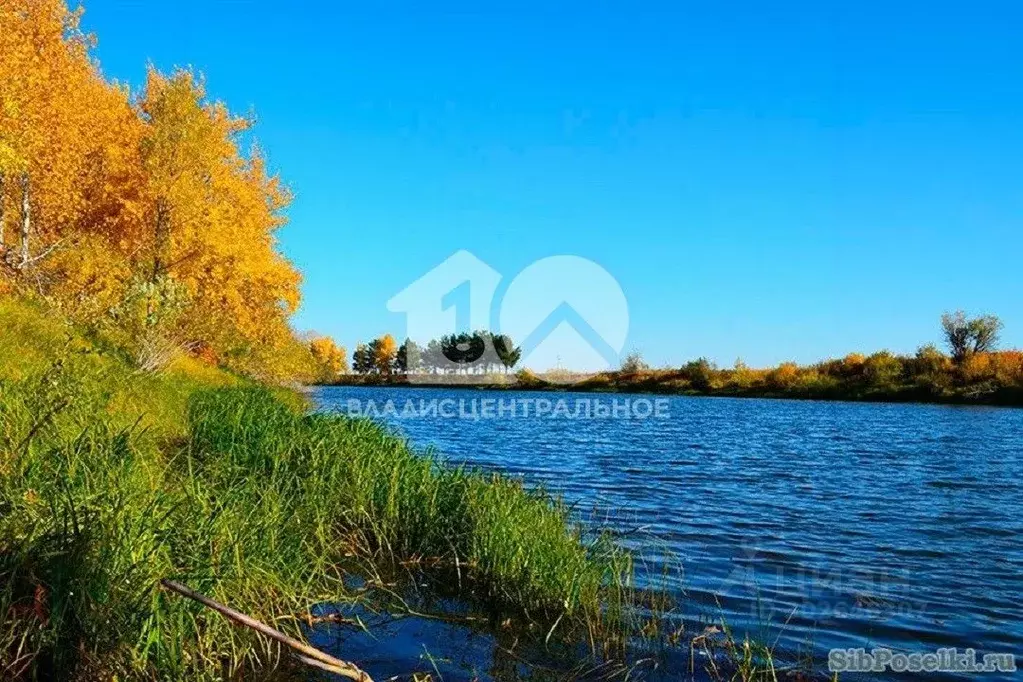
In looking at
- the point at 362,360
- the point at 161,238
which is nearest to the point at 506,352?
the point at 362,360

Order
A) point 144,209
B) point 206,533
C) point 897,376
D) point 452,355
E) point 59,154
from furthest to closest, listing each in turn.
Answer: point 452,355 < point 897,376 < point 144,209 < point 59,154 < point 206,533

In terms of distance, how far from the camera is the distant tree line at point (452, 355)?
108562 millimetres

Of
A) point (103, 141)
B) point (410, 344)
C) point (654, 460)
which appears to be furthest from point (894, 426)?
point (410, 344)

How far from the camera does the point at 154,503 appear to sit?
5.42 m

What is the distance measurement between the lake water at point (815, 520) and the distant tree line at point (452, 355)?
78122 mm

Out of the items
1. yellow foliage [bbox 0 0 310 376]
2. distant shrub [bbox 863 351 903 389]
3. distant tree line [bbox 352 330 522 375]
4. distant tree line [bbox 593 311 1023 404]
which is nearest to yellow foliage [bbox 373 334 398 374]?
distant tree line [bbox 352 330 522 375]

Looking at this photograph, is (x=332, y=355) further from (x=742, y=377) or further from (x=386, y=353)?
(x=742, y=377)

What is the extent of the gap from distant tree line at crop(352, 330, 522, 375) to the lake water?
78.1 meters

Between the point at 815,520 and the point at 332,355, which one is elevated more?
the point at 332,355

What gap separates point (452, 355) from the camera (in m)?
109

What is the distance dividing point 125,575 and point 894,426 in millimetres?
36506

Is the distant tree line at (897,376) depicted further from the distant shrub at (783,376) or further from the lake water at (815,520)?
the lake water at (815,520)

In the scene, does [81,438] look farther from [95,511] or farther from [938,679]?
[938,679]

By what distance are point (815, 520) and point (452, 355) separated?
96897mm
